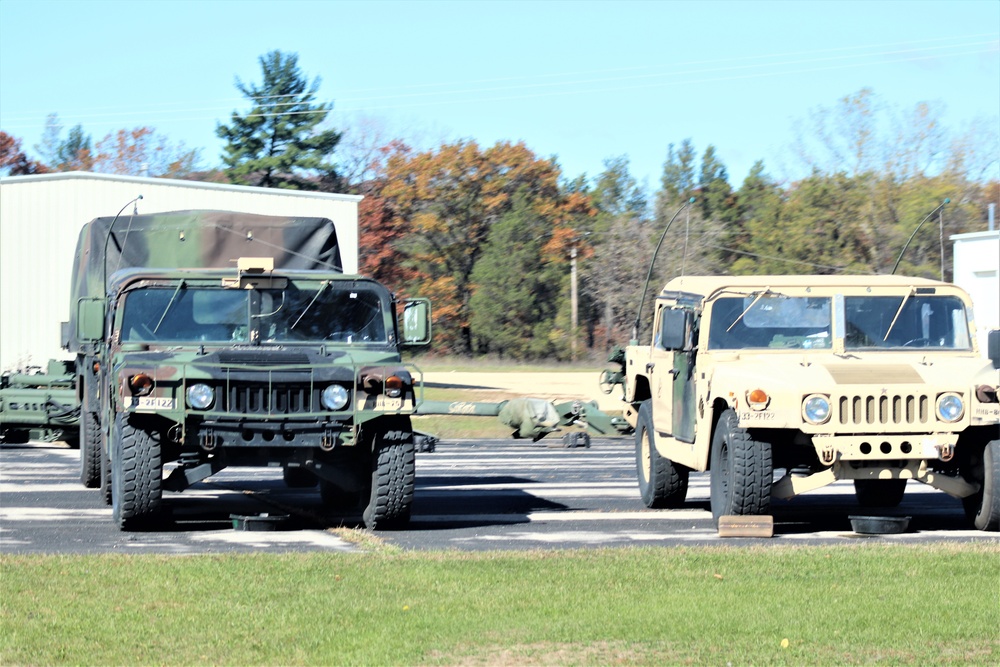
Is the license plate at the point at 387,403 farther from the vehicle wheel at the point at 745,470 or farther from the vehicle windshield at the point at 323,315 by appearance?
Answer: the vehicle wheel at the point at 745,470

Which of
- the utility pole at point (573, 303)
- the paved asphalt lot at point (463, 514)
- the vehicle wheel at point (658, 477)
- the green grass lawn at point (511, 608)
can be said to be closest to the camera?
the green grass lawn at point (511, 608)

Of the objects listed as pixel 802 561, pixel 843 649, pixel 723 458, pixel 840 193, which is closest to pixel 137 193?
pixel 723 458

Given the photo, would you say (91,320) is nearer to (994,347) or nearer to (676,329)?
(676,329)

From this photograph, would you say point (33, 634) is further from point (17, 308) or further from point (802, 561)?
point (17, 308)

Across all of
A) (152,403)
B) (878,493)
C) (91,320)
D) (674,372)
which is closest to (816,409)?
(674,372)

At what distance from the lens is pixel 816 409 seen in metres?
10.7

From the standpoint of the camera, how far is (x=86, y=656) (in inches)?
265

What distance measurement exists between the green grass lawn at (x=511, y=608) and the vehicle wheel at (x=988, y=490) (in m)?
1.22

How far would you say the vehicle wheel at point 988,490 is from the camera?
1103 centimetres

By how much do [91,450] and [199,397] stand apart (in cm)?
385

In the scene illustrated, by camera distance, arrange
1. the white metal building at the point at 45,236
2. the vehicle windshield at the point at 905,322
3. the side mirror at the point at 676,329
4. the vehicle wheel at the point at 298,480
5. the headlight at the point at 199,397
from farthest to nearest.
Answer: the white metal building at the point at 45,236, the vehicle wheel at the point at 298,480, the vehicle windshield at the point at 905,322, the side mirror at the point at 676,329, the headlight at the point at 199,397

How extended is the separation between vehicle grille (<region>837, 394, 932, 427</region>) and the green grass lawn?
1081 mm

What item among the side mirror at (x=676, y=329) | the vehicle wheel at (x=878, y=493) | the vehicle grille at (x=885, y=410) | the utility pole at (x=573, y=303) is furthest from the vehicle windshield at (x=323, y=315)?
the utility pole at (x=573, y=303)

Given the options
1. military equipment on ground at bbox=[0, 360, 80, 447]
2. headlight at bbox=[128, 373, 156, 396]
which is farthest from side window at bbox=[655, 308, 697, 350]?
military equipment on ground at bbox=[0, 360, 80, 447]
